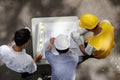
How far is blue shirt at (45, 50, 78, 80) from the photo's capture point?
10.5 ft

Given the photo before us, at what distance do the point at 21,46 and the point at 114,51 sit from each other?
153 cm

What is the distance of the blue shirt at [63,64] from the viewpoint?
10.5 ft

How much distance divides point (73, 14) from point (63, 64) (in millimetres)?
1352

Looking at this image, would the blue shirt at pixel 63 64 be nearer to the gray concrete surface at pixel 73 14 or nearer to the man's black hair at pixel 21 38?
the man's black hair at pixel 21 38

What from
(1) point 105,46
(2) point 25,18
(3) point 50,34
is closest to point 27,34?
(3) point 50,34

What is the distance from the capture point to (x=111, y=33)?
136 inches

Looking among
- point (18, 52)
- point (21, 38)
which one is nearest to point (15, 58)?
point (18, 52)

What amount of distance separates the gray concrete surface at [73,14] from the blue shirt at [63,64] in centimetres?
85

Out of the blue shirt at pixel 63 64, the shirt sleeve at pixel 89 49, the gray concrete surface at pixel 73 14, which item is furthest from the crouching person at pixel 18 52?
the gray concrete surface at pixel 73 14

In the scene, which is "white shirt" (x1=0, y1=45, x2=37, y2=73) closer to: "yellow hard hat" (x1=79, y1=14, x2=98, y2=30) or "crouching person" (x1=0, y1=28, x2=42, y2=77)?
"crouching person" (x1=0, y1=28, x2=42, y2=77)

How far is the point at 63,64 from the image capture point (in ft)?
10.5

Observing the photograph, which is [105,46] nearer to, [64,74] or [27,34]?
[64,74]

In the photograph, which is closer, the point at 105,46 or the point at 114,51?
the point at 105,46

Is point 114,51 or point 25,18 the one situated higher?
point 25,18
